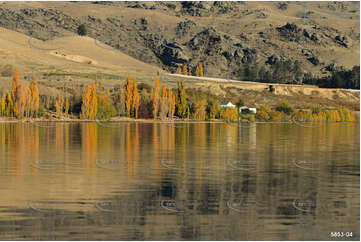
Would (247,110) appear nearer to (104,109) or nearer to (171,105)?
(171,105)

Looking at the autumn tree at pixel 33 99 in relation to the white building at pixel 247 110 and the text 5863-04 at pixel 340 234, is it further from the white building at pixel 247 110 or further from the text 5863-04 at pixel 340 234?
the text 5863-04 at pixel 340 234

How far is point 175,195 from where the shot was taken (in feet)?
70.8

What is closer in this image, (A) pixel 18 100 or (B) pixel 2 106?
(B) pixel 2 106

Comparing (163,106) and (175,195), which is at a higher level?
(163,106)

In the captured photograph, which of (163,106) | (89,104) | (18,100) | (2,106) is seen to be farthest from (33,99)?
(163,106)

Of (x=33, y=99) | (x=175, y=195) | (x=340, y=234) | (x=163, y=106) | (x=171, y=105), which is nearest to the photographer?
(x=340, y=234)

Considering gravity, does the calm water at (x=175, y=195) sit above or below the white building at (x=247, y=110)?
above

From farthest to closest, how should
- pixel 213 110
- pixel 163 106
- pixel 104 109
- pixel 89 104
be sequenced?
pixel 213 110 → pixel 163 106 → pixel 104 109 → pixel 89 104

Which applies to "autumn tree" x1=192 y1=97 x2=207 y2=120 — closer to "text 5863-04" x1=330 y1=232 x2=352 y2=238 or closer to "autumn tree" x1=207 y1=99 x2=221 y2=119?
"autumn tree" x1=207 y1=99 x2=221 y2=119

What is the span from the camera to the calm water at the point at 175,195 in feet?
54.0

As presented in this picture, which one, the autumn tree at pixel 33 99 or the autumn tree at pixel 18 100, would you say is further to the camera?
the autumn tree at pixel 33 99

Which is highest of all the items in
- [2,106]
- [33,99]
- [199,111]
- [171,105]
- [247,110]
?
[33,99]

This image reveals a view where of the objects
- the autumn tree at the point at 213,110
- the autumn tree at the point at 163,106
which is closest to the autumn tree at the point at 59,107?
the autumn tree at the point at 163,106

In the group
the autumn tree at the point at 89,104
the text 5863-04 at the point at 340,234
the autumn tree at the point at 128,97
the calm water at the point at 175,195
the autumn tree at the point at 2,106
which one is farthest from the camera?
the autumn tree at the point at 128,97
